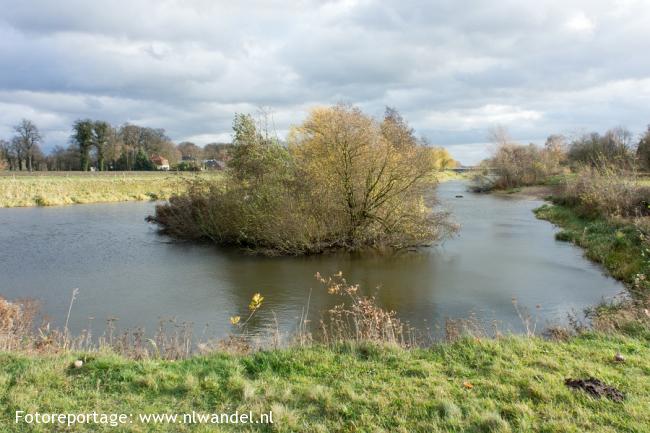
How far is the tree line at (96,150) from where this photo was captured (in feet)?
246

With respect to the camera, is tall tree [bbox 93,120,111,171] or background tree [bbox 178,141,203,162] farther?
background tree [bbox 178,141,203,162]

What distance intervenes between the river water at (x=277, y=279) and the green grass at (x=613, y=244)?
51 centimetres

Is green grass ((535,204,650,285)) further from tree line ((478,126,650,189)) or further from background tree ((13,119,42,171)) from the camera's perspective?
background tree ((13,119,42,171))

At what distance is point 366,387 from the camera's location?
18.3 ft

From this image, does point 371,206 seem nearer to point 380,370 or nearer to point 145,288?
point 145,288

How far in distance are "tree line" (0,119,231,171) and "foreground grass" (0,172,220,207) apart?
12.9 m

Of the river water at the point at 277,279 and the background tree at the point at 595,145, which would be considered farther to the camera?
the background tree at the point at 595,145

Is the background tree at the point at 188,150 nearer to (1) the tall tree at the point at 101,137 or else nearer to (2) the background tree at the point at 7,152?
(1) the tall tree at the point at 101,137

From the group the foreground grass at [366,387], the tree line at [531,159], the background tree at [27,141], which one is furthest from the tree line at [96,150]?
the foreground grass at [366,387]

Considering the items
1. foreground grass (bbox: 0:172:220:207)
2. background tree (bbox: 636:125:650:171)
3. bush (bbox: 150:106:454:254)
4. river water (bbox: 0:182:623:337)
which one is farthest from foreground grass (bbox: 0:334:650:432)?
background tree (bbox: 636:125:650:171)

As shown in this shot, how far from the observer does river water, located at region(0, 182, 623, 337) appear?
11.8 meters

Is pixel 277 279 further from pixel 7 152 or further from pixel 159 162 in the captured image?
pixel 7 152

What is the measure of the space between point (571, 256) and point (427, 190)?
645 centimetres

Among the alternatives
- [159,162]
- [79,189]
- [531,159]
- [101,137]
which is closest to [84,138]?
[101,137]
